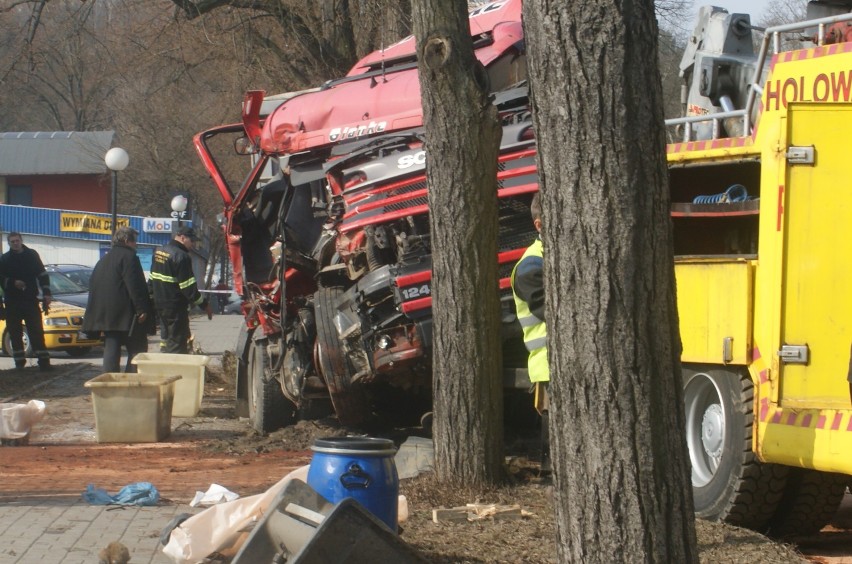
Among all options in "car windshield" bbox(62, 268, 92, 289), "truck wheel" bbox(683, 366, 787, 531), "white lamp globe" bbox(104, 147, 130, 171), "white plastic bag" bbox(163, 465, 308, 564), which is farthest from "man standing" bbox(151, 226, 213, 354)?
"white lamp globe" bbox(104, 147, 130, 171)

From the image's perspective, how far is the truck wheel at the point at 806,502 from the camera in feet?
20.8

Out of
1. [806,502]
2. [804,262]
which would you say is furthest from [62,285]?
[804,262]

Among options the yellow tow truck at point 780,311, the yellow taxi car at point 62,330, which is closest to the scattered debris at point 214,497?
the yellow tow truck at point 780,311

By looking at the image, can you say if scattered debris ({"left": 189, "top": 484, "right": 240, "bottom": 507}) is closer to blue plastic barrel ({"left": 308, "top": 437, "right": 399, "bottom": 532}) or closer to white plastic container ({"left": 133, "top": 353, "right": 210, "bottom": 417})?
blue plastic barrel ({"left": 308, "top": 437, "right": 399, "bottom": 532})

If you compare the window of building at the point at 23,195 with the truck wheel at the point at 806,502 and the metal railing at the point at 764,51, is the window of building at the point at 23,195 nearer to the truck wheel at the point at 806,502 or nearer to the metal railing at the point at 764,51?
the metal railing at the point at 764,51

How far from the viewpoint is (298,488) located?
178 inches

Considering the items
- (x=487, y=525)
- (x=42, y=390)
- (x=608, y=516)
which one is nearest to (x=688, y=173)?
(x=487, y=525)

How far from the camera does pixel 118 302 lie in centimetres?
1198

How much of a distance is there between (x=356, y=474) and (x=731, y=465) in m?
2.23

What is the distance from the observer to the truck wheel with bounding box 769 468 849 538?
6332mm

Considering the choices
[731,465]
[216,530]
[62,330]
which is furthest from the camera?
[62,330]

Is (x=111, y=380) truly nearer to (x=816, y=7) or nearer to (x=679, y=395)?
(x=816, y=7)

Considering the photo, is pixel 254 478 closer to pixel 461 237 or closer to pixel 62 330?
pixel 461 237

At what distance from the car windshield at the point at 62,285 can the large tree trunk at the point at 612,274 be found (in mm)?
19163
